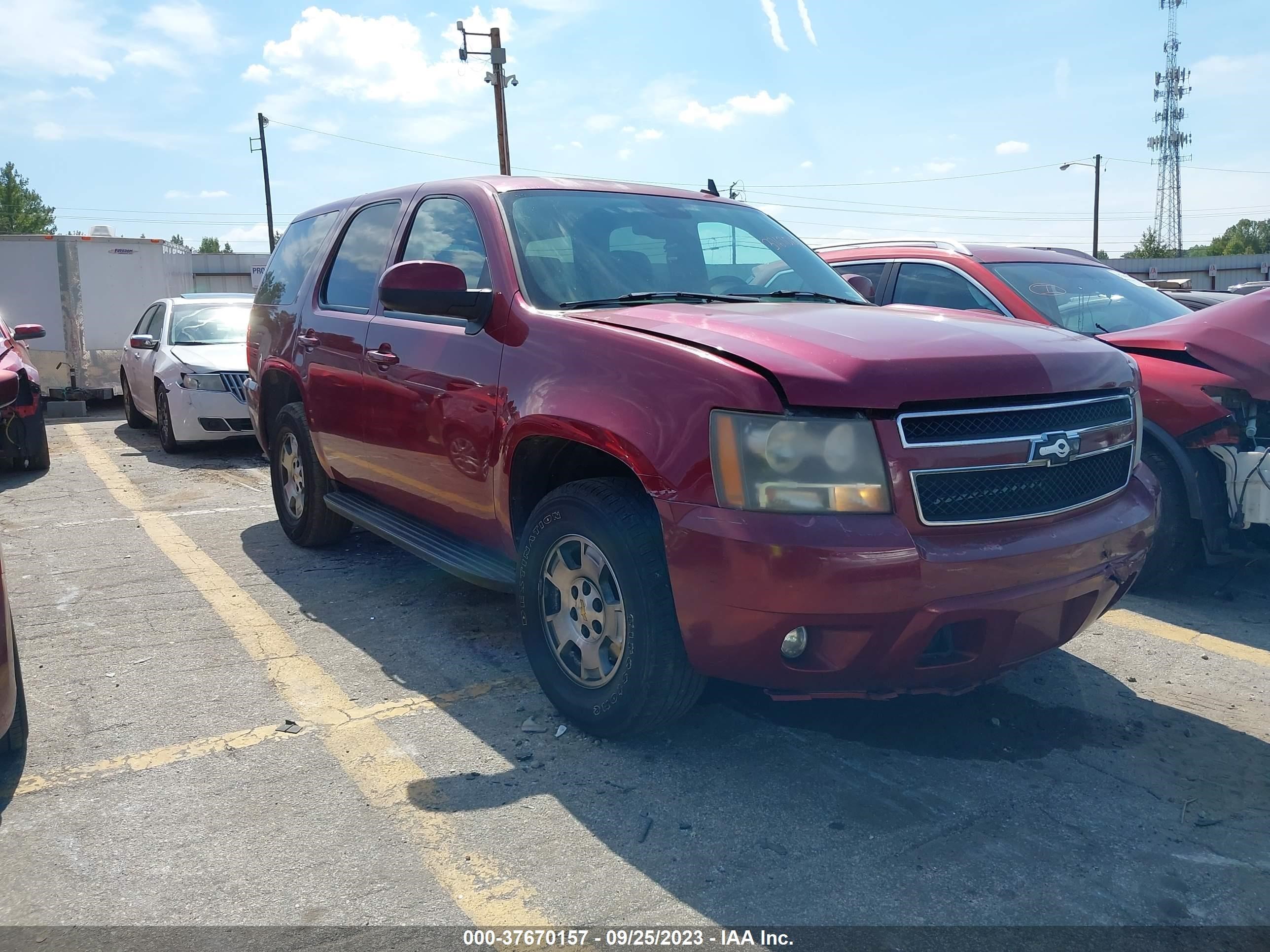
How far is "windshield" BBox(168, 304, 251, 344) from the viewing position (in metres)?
10.9

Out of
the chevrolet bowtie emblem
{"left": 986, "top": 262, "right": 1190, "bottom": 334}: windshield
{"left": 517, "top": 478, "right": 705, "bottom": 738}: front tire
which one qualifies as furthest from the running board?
{"left": 986, "top": 262, "right": 1190, "bottom": 334}: windshield

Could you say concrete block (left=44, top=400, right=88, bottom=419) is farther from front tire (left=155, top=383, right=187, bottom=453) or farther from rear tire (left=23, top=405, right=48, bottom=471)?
rear tire (left=23, top=405, right=48, bottom=471)

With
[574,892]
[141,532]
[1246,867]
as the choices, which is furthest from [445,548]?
[141,532]

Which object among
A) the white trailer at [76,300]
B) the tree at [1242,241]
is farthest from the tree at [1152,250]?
the white trailer at [76,300]

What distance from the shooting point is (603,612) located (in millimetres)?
3305

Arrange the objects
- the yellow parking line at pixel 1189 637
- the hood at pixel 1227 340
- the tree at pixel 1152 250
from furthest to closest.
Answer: the tree at pixel 1152 250 → the hood at pixel 1227 340 → the yellow parking line at pixel 1189 637

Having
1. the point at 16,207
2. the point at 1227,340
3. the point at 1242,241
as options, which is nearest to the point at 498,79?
the point at 1227,340

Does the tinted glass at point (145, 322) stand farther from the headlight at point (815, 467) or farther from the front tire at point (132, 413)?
the headlight at point (815, 467)

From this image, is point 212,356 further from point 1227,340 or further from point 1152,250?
point 1152,250

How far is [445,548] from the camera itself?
420cm

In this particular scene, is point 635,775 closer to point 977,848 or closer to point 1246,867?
point 977,848

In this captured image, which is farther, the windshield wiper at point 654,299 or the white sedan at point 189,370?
the white sedan at point 189,370

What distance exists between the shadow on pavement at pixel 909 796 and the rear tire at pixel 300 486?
5.73 ft

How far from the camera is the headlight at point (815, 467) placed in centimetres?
279
